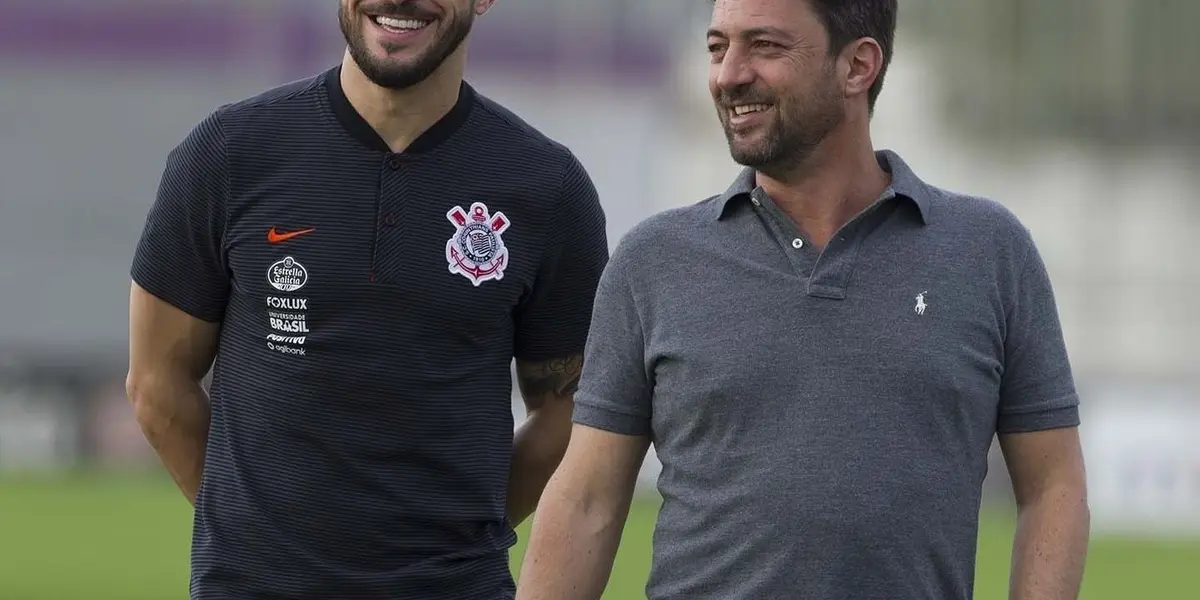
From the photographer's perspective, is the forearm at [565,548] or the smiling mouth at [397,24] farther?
the smiling mouth at [397,24]

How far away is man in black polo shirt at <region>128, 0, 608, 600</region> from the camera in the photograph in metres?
3.59

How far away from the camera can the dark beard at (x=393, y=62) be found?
11.9ft

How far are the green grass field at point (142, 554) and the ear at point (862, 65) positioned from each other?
10392 mm

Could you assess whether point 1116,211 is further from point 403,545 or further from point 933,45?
point 403,545

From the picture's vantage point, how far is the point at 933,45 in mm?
29672

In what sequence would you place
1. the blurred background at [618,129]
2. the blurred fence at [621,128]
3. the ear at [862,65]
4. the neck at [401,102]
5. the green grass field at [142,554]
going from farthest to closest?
the blurred fence at [621,128] < the blurred background at [618,129] < the green grass field at [142,554] < the neck at [401,102] < the ear at [862,65]

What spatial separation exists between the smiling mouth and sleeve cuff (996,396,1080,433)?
1.28m

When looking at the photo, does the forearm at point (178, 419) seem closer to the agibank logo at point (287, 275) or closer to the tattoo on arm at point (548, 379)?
the agibank logo at point (287, 275)

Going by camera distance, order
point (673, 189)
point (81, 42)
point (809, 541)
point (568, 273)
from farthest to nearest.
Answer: point (673, 189)
point (81, 42)
point (568, 273)
point (809, 541)

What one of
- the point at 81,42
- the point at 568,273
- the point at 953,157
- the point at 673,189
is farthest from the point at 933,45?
the point at 568,273

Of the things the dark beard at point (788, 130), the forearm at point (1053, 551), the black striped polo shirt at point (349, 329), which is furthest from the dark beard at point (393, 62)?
the forearm at point (1053, 551)

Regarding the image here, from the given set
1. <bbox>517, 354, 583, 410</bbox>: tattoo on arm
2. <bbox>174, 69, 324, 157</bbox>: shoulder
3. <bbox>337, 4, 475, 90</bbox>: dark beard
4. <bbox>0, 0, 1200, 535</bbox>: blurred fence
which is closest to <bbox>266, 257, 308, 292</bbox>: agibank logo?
<bbox>174, 69, 324, 157</bbox>: shoulder

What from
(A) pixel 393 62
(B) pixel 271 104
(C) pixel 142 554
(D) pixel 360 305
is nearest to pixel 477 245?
(D) pixel 360 305

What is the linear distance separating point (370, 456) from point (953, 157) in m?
25.5
